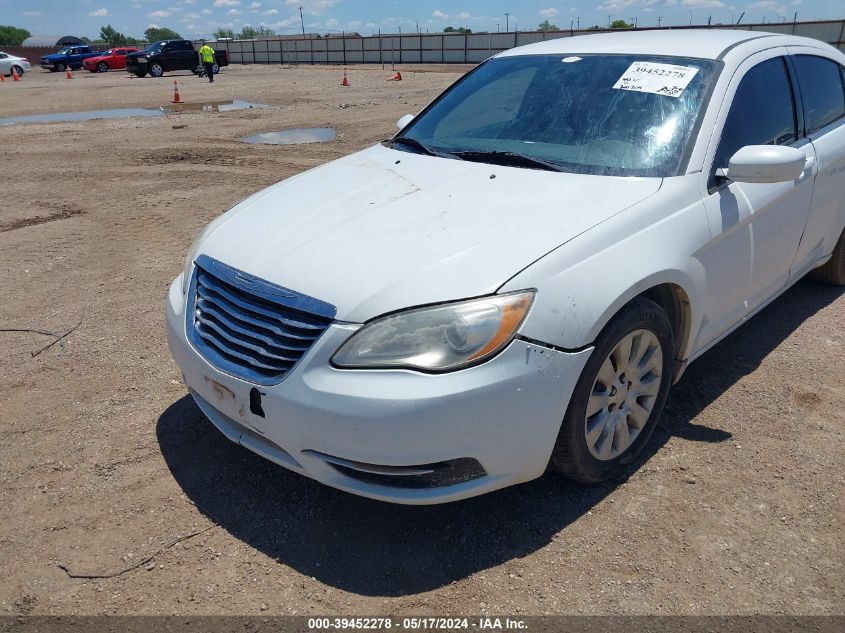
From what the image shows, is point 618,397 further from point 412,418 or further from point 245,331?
point 245,331

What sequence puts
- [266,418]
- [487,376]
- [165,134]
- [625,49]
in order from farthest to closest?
[165,134], [625,49], [266,418], [487,376]

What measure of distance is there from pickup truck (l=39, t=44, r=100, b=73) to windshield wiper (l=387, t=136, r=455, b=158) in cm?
4468

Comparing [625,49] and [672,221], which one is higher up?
[625,49]

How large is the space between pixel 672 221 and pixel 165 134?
38.7ft

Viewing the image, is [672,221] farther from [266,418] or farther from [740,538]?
[266,418]

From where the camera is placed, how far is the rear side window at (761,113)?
3.21 m

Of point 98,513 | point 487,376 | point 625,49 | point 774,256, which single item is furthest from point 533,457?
point 625,49

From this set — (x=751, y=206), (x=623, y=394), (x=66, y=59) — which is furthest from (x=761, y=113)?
(x=66, y=59)

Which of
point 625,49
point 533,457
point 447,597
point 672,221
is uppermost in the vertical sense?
point 625,49

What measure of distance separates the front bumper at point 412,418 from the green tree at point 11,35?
377ft

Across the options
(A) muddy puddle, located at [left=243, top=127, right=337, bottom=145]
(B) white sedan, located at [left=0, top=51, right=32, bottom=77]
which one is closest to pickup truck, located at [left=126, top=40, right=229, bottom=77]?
(B) white sedan, located at [left=0, top=51, right=32, bottom=77]

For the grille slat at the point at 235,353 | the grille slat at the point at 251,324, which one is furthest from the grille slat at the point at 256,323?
the grille slat at the point at 235,353

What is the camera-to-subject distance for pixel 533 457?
2459 mm

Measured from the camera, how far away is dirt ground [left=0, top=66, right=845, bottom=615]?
235cm
